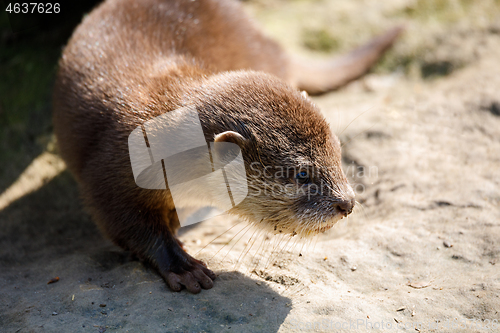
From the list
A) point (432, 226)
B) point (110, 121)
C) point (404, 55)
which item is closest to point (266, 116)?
point (110, 121)

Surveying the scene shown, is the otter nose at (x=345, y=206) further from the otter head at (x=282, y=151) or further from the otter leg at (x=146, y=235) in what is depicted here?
the otter leg at (x=146, y=235)

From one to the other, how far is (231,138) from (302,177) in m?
0.40

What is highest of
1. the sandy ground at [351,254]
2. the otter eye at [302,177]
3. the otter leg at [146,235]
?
the otter eye at [302,177]

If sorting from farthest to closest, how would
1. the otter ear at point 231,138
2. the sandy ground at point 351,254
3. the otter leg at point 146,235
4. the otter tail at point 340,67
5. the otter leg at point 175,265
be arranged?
the otter tail at point 340,67, the otter leg at point 146,235, the otter leg at point 175,265, the otter ear at point 231,138, the sandy ground at point 351,254

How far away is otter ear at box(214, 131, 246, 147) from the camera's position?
6.85ft

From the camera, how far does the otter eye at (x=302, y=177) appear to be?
212cm

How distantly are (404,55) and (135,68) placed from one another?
10.4 ft

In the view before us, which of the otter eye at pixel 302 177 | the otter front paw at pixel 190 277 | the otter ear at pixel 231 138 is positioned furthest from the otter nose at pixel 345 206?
the otter front paw at pixel 190 277

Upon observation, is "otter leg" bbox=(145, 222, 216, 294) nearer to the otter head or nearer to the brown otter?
the brown otter

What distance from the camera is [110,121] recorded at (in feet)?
8.09

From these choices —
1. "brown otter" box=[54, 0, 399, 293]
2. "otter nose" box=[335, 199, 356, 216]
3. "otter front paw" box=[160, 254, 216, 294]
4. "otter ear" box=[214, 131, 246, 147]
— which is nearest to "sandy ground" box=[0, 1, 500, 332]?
"otter front paw" box=[160, 254, 216, 294]

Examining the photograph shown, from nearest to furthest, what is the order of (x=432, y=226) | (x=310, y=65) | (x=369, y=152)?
(x=432, y=226)
(x=369, y=152)
(x=310, y=65)

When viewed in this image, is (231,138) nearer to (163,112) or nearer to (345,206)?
(163,112)

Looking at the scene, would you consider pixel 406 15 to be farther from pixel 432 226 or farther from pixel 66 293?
pixel 66 293
